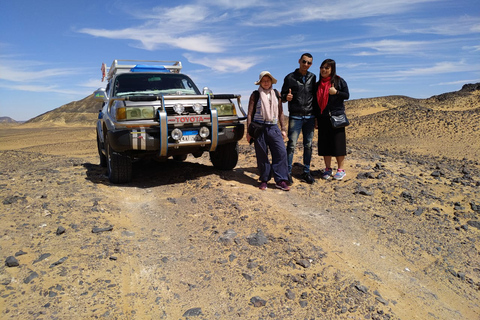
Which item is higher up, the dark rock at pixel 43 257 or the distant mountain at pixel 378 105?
the distant mountain at pixel 378 105

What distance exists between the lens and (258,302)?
304cm

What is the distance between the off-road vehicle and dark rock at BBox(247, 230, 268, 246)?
2.11 m

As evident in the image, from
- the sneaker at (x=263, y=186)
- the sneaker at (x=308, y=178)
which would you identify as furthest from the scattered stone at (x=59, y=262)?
the sneaker at (x=308, y=178)

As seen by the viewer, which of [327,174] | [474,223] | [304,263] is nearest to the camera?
[304,263]

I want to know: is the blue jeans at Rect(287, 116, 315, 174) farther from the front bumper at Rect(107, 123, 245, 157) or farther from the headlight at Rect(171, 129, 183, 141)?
the headlight at Rect(171, 129, 183, 141)

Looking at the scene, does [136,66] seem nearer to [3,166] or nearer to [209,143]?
[209,143]

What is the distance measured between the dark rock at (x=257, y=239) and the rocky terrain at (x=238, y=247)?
3cm

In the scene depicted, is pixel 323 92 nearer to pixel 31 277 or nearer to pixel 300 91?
pixel 300 91

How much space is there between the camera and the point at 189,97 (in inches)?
224

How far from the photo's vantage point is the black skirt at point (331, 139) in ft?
19.7

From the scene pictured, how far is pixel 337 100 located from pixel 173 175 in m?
3.35

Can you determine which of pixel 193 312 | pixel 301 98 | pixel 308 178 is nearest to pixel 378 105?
pixel 308 178

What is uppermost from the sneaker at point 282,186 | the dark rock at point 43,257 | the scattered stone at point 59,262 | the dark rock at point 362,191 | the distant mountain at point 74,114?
the distant mountain at point 74,114

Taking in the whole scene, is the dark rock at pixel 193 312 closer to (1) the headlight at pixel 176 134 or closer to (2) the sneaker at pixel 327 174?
(1) the headlight at pixel 176 134
